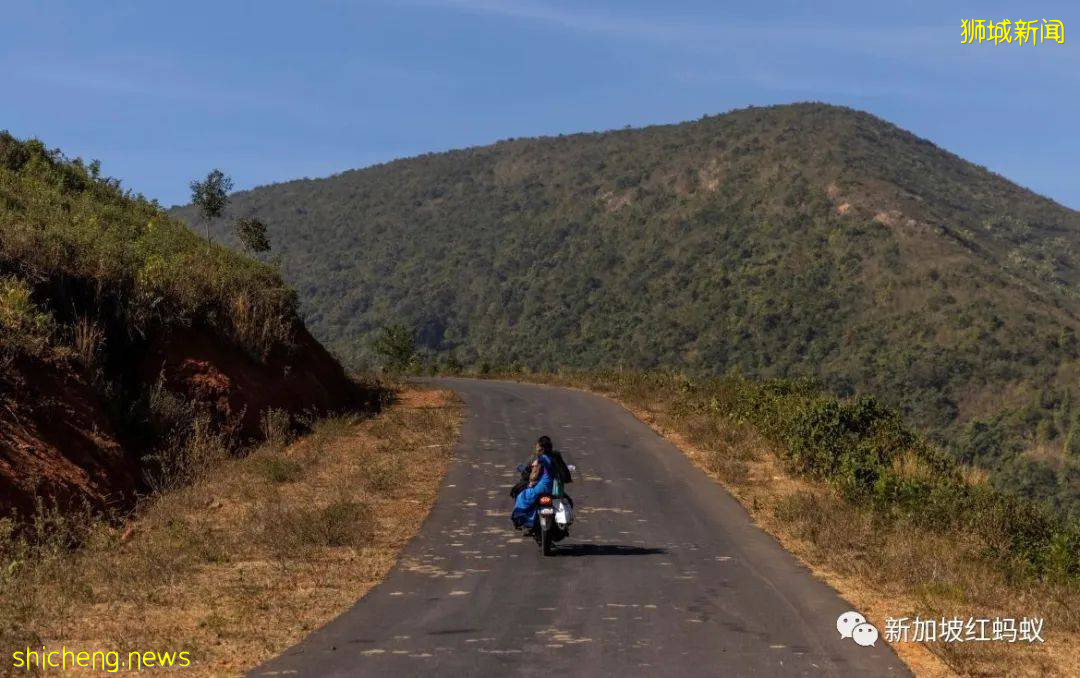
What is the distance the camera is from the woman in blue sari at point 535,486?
14164 millimetres

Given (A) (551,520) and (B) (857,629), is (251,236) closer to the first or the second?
(A) (551,520)

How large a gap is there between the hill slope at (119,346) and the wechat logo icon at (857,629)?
971 centimetres

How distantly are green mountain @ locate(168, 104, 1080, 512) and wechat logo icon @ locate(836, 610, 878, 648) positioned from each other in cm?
3376

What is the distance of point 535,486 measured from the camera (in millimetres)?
14258

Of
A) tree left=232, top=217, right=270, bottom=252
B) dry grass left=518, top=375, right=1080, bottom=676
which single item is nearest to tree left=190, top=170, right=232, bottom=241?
tree left=232, top=217, right=270, bottom=252

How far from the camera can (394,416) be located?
90.6ft

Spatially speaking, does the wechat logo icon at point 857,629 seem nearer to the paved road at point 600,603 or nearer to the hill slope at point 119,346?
the paved road at point 600,603

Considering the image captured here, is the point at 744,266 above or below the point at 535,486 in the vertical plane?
above

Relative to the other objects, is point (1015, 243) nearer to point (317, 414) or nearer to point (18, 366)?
point (317, 414)

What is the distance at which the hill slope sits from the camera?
49.7 feet

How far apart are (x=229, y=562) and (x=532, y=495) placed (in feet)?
12.8

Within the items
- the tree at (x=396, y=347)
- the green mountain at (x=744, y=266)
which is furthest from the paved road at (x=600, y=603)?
the tree at (x=396, y=347)

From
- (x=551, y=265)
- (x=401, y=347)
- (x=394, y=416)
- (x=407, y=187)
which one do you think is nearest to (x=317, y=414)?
(x=394, y=416)

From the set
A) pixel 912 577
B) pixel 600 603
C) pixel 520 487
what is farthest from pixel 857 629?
pixel 520 487
